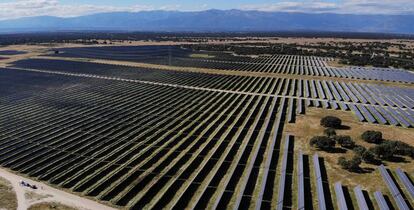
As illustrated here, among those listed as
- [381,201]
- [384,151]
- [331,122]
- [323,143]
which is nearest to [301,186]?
[381,201]

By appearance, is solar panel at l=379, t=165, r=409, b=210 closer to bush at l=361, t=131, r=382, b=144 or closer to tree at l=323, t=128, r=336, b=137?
bush at l=361, t=131, r=382, b=144

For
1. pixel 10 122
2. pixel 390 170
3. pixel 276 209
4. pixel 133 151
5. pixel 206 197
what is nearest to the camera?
pixel 276 209

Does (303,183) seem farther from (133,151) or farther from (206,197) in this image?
(133,151)

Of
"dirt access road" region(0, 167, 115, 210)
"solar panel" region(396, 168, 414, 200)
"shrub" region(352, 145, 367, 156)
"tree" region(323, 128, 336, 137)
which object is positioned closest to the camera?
"dirt access road" region(0, 167, 115, 210)

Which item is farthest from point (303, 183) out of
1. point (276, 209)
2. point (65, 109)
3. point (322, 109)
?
point (65, 109)

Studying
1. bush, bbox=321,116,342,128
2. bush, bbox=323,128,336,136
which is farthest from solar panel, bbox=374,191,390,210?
bush, bbox=321,116,342,128

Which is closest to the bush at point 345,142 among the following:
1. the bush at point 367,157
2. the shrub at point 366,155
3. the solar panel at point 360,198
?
the shrub at point 366,155
